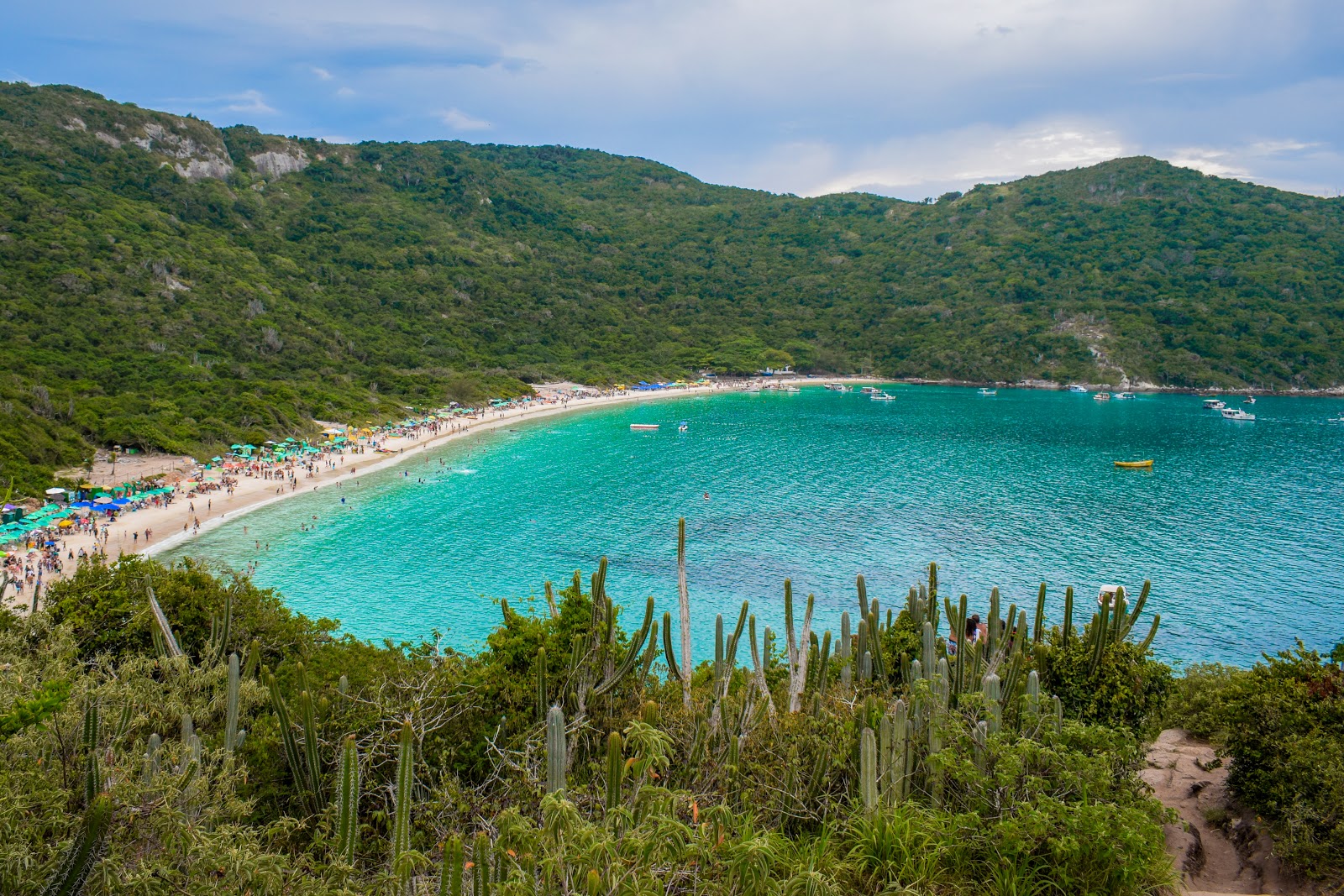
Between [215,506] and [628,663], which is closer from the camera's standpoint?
[628,663]

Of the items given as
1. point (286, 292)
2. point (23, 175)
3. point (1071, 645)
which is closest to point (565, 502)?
point (1071, 645)

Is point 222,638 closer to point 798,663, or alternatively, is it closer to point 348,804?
point 348,804

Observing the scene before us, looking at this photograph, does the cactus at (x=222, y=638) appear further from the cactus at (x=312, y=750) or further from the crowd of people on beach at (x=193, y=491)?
the cactus at (x=312, y=750)

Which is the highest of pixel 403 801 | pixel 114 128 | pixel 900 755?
pixel 114 128

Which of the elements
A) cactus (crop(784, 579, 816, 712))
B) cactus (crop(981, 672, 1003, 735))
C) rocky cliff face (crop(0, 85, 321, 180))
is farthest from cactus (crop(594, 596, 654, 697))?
rocky cliff face (crop(0, 85, 321, 180))

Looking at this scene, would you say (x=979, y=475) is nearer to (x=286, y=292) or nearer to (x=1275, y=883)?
(x=1275, y=883)

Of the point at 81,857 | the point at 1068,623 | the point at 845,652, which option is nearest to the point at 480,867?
the point at 81,857

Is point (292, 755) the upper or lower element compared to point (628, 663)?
lower
